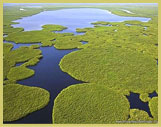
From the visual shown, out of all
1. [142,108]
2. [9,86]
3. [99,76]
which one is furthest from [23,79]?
[142,108]

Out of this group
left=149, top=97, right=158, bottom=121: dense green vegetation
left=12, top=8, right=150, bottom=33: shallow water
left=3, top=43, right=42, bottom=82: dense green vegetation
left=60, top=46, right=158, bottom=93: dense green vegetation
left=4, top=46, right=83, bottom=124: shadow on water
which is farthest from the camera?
left=12, top=8, right=150, bottom=33: shallow water

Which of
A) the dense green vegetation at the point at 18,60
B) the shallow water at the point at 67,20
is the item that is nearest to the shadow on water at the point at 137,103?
the dense green vegetation at the point at 18,60

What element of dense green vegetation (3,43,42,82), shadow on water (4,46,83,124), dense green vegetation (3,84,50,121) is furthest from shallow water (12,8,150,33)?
dense green vegetation (3,84,50,121)

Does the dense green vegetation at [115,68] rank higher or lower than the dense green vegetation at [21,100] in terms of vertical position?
higher

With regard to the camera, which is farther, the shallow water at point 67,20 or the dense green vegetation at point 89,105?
the shallow water at point 67,20

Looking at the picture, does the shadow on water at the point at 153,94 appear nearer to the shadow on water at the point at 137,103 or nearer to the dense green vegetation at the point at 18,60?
the shadow on water at the point at 137,103

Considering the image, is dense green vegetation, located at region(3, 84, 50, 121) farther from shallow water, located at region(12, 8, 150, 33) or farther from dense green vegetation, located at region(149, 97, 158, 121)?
shallow water, located at region(12, 8, 150, 33)
